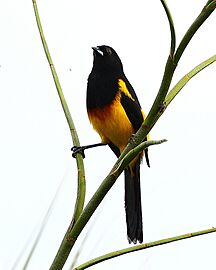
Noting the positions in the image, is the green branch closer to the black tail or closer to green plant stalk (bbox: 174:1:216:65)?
green plant stalk (bbox: 174:1:216:65)

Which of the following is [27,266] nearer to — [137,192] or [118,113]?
[137,192]

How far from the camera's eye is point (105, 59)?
4.08 metres

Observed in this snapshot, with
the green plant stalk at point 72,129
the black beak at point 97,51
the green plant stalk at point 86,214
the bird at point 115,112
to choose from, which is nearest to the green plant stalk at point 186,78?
the green plant stalk at point 86,214

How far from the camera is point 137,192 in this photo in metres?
3.40

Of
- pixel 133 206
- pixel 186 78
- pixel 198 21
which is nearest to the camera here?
pixel 198 21

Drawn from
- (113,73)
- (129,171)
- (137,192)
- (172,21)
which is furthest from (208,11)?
→ (113,73)

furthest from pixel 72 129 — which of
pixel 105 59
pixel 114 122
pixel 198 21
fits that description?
pixel 105 59

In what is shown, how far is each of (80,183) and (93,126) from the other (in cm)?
249

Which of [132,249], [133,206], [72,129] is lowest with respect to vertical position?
[133,206]

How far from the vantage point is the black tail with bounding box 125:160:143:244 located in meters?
2.59

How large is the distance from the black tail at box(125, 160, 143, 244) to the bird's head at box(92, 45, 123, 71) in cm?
72

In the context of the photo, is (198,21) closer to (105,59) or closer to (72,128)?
(72,128)

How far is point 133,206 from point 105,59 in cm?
124

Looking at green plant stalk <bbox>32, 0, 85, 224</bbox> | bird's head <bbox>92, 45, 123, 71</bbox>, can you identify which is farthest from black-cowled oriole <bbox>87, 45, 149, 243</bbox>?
green plant stalk <bbox>32, 0, 85, 224</bbox>
